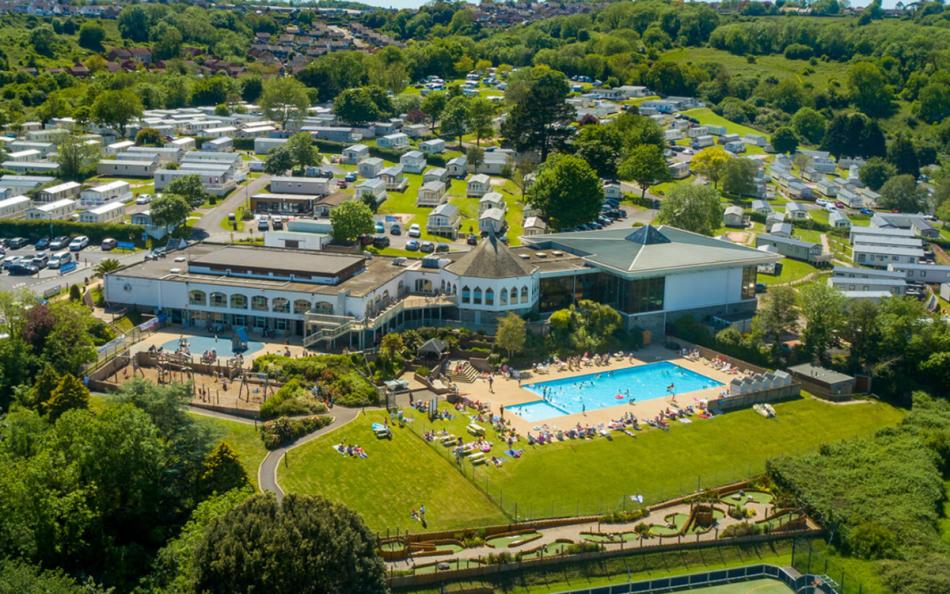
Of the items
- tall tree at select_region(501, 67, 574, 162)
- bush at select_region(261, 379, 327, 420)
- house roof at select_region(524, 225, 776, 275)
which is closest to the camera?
bush at select_region(261, 379, 327, 420)

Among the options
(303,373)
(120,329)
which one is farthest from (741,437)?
(120,329)

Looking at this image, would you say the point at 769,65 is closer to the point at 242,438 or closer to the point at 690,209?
the point at 690,209

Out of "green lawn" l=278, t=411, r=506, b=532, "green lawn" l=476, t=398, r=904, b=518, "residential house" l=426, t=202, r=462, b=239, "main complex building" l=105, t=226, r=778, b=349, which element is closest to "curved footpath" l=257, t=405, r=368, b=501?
"green lawn" l=278, t=411, r=506, b=532

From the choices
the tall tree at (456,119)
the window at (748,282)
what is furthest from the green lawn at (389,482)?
the tall tree at (456,119)

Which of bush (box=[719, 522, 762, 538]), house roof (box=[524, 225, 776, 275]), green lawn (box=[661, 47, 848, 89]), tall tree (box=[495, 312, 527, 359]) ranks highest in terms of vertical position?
green lawn (box=[661, 47, 848, 89])

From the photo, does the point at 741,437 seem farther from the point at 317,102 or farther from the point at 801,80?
the point at 801,80

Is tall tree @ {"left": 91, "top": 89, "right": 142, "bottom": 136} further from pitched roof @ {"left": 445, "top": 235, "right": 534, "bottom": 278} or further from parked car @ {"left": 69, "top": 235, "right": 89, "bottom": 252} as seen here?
pitched roof @ {"left": 445, "top": 235, "right": 534, "bottom": 278}

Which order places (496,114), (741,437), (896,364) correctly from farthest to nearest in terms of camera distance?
1. (496,114)
2. (896,364)
3. (741,437)
